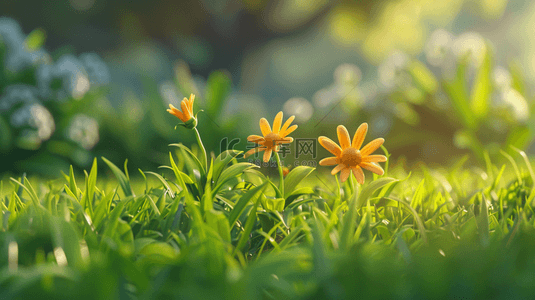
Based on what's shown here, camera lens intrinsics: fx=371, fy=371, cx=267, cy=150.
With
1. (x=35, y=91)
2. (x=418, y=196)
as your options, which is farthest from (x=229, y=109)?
(x=418, y=196)

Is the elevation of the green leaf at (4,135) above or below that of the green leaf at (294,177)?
below

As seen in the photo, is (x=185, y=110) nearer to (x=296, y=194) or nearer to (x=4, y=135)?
(x=296, y=194)

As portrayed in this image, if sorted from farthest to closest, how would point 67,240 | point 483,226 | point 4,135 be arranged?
point 4,135 → point 483,226 → point 67,240

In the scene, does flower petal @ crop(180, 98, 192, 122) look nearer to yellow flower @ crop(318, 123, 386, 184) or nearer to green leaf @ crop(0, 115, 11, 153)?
yellow flower @ crop(318, 123, 386, 184)

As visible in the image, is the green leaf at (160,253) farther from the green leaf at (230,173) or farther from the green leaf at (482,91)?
the green leaf at (482,91)

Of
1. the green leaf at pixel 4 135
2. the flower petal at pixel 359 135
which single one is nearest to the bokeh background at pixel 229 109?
the green leaf at pixel 4 135

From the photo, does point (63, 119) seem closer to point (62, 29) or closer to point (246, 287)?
point (246, 287)
